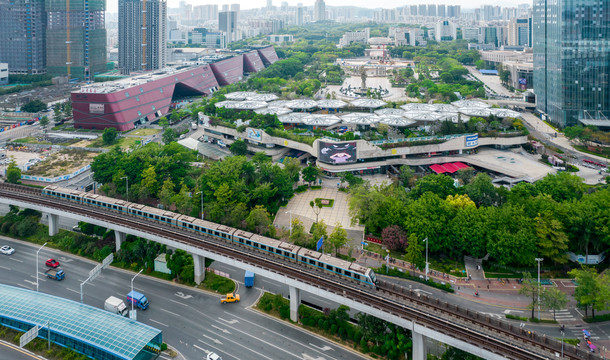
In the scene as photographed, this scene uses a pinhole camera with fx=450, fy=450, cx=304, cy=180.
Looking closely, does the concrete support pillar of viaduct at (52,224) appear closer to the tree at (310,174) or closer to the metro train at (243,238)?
the metro train at (243,238)

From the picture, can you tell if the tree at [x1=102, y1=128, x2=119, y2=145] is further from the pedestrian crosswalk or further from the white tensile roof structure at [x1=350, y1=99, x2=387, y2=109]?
the pedestrian crosswalk

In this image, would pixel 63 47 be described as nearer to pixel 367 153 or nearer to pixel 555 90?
pixel 367 153

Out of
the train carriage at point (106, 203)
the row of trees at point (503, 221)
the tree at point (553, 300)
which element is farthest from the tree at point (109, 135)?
the tree at point (553, 300)

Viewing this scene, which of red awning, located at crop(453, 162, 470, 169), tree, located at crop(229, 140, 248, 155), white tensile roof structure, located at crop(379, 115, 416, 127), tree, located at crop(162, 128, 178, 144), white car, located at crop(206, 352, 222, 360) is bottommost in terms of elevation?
white car, located at crop(206, 352, 222, 360)

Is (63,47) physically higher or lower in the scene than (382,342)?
higher

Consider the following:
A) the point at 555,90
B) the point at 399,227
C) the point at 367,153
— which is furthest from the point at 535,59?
the point at 399,227

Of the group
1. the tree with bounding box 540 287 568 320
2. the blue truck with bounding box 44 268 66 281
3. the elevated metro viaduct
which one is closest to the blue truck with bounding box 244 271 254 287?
the elevated metro viaduct

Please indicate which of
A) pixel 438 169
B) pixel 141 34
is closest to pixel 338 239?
pixel 438 169
